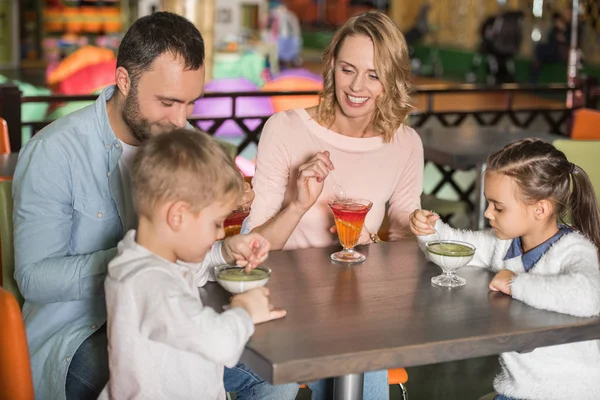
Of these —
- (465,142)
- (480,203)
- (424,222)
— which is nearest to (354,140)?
(424,222)

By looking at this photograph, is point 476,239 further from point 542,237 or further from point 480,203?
point 480,203

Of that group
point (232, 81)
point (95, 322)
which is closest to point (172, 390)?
point (95, 322)

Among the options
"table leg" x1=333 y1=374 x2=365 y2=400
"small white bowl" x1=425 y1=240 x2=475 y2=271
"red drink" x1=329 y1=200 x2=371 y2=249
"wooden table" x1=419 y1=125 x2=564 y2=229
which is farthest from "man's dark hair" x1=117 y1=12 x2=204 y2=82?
"wooden table" x1=419 y1=125 x2=564 y2=229

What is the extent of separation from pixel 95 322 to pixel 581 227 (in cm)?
128

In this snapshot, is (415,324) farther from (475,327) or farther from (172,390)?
(172,390)

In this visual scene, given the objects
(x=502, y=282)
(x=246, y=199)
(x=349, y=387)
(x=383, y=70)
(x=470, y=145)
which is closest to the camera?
(x=502, y=282)

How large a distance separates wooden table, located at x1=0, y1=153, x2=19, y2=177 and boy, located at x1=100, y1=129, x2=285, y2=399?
1.69m

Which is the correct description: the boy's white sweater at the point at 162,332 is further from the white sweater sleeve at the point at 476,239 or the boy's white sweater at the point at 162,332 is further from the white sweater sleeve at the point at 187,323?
the white sweater sleeve at the point at 476,239

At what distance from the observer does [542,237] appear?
2.20 metres

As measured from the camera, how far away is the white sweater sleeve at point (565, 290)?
1.93m

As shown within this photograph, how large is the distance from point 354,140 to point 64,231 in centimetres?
108

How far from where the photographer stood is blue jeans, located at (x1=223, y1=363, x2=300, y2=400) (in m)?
2.35

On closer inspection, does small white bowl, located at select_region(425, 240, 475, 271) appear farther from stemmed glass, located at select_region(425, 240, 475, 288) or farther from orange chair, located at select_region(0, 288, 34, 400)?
orange chair, located at select_region(0, 288, 34, 400)

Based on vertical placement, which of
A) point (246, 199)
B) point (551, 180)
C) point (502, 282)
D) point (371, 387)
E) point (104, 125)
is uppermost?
point (104, 125)
